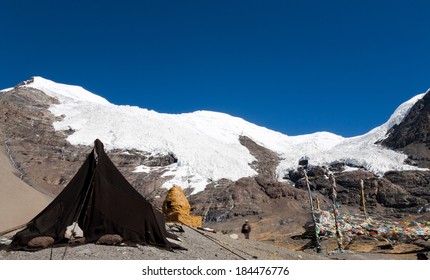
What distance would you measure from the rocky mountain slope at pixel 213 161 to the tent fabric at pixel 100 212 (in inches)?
1601

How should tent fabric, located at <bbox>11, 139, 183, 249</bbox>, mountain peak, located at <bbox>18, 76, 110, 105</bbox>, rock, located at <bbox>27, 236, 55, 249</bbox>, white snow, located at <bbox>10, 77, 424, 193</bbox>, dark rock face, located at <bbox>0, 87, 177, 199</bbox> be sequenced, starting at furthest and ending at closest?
mountain peak, located at <bbox>18, 76, 110, 105</bbox> → white snow, located at <bbox>10, 77, 424, 193</bbox> → dark rock face, located at <bbox>0, 87, 177, 199</bbox> → tent fabric, located at <bbox>11, 139, 183, 249</bbox> → rock, located at <bbox>27, 236, 55, 249</bbox>

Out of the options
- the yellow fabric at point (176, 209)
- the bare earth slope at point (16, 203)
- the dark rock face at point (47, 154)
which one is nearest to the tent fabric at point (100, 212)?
the bare earth slope at point (16, 203)

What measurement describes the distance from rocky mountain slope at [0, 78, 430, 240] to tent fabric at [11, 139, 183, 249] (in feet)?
133

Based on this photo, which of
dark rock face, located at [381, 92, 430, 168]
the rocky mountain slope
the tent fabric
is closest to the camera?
the tent fabric

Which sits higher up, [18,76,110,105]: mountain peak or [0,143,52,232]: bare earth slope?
[18,76,110,105]: mountain peak

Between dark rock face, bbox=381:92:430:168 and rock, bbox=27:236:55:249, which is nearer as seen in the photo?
rock, bbox=27:236:55:249

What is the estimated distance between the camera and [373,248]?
3181cm

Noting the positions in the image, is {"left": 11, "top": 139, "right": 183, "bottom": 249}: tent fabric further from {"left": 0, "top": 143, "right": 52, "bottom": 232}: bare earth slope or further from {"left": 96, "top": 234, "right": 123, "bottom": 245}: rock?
{"left": 0, "top": 143, "right": 52, "bottom": 232}: bare earth slope

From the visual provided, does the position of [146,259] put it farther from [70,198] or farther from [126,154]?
[126,154]

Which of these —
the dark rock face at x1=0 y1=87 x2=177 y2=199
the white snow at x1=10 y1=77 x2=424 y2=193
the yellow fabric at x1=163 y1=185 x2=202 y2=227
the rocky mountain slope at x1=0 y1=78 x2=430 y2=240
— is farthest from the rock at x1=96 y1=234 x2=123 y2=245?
the white snow at x1=10 y1=77 x2=424 y2=193

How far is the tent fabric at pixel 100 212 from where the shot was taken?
12.4 metres

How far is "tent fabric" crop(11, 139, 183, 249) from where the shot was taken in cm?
1240
